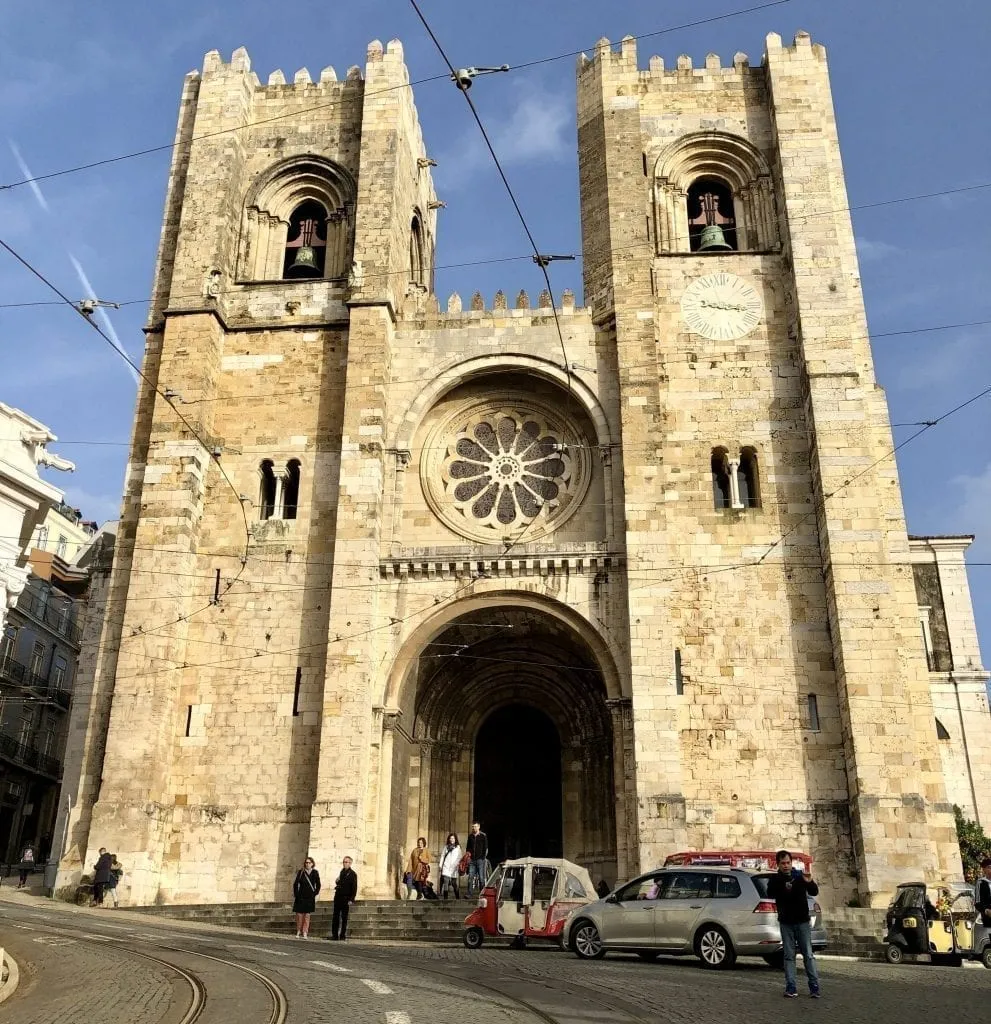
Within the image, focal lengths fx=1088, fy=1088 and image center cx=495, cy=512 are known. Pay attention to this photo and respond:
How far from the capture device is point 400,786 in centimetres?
1944

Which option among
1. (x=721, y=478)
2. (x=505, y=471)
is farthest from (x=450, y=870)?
(x=721, y=478)

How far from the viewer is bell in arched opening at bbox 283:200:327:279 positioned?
2345cm

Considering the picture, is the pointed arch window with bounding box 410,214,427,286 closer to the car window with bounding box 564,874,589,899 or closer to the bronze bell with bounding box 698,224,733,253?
the bronze bell with bounding box 698,224,733,253

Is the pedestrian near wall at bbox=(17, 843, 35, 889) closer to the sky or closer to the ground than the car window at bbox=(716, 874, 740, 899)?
closer to the sky

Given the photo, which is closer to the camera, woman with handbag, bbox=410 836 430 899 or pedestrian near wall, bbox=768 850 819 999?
pedestrian near wall, bbox=768 850 819 999

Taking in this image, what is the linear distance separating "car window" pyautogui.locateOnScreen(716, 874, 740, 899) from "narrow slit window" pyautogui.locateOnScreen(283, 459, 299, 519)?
39.4 ft

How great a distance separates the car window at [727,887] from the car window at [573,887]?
270cm

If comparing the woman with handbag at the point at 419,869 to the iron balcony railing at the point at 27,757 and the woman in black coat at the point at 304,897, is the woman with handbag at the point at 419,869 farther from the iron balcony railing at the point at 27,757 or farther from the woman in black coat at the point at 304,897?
the iron balcony railing at the point at 27,757

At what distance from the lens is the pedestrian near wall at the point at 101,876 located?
1659cm

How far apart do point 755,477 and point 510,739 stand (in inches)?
319

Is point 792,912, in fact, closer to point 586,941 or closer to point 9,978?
point 586,941

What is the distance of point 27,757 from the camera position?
112 feet

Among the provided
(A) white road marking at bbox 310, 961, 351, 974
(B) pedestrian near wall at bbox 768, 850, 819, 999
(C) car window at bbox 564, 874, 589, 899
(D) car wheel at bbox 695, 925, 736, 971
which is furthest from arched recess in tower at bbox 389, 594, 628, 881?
(B) pedestrian near wall at bbox 768, 850, 819, 999

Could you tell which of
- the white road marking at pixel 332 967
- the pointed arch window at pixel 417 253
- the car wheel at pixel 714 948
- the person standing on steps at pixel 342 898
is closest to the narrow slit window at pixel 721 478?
the pointed arch window at pixel 417 253
